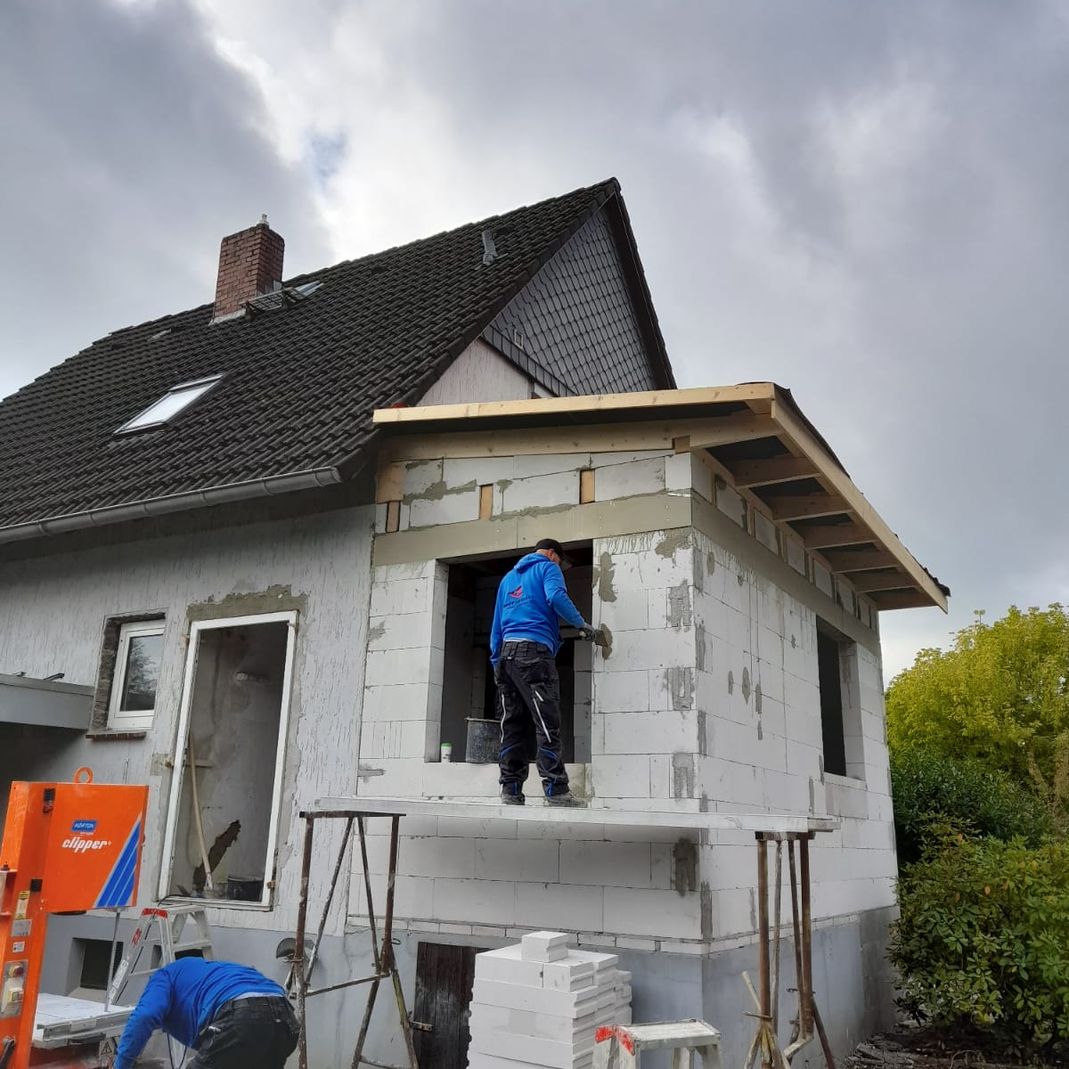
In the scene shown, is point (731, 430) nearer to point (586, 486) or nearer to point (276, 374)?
point (586, 486)

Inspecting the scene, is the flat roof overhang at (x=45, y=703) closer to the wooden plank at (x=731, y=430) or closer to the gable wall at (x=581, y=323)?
the gable wall at (x=581, y=323)

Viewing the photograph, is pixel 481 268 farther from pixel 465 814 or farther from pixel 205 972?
pixel 205 972

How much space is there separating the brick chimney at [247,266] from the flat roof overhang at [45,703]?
667 cm

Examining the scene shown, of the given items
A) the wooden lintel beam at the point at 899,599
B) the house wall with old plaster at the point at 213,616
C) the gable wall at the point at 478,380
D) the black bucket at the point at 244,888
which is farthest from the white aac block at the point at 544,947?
the wooden lintel beam at the point at 899,599

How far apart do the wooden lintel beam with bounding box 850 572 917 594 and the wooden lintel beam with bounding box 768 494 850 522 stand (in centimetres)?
250

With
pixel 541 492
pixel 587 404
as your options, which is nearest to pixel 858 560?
pixel 541 492

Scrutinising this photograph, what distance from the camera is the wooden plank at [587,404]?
5.86 metres

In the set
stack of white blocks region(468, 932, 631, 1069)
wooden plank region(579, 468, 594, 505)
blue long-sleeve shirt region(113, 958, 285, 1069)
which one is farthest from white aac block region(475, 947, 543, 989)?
wooden plank region(579, 468, 594, 505)

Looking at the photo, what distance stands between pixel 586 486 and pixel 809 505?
1.99m

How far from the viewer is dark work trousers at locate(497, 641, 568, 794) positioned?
6012 mm

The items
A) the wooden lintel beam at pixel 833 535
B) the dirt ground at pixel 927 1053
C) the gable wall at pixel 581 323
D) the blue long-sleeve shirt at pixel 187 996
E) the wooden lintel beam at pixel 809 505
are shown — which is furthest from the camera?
the gable wall at pixel 581 323

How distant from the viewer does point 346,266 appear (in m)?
13.8

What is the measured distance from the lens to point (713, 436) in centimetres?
633

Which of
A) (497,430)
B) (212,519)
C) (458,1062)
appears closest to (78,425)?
(212,519)
